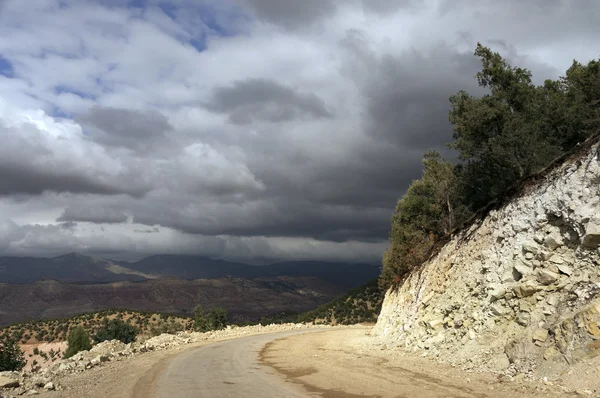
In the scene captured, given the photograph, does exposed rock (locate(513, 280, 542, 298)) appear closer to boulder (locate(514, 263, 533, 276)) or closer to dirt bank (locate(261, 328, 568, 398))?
boulder (locate(514, 263, 533, 276))

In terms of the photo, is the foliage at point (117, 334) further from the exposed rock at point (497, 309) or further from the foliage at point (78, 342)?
the exposed rock at point (497, 309)

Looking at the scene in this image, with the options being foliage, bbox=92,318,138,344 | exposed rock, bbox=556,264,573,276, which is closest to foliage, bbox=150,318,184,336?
foliage, bbox=92,318,138,344

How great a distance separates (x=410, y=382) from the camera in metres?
13.1

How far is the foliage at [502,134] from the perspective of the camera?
21078mm

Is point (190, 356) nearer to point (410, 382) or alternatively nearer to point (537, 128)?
point (410, 382)

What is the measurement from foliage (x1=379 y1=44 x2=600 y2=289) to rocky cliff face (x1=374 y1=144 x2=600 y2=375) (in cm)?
295

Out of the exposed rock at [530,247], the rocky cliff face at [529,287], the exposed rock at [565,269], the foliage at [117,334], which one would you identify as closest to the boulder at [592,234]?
the rocky cliff face at [529,287]

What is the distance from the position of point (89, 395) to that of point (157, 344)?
1633cm

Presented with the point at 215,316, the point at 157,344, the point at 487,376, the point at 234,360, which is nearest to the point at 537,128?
the point at 487,376

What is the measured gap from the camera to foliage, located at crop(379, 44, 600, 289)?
21078 millimetres

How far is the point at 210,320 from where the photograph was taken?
6956 centimetres

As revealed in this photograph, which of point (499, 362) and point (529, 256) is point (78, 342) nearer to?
point (499, 362)

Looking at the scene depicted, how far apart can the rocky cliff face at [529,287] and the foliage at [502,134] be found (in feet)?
9.69

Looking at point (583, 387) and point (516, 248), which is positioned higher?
point (516, 248)
